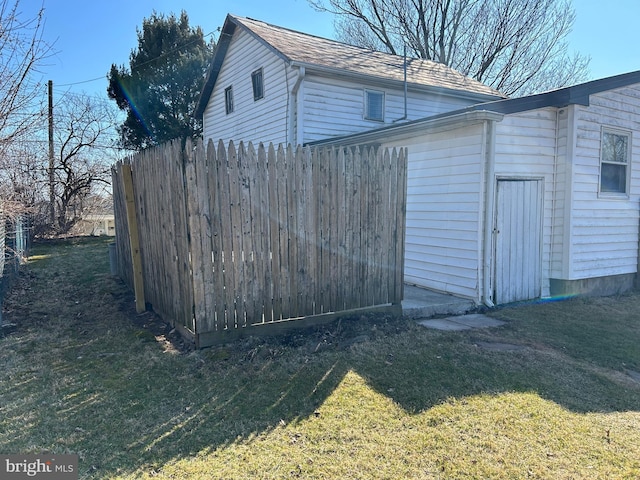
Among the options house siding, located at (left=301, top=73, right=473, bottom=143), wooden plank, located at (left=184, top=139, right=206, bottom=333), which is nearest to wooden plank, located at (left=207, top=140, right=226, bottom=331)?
wooden plank, located at (left=184, top=139, right=206, bottom=333)

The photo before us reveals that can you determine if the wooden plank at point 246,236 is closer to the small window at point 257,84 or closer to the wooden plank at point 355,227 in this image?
the wooden plank at point 355,227

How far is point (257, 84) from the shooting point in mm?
12633

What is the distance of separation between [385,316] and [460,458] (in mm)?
2743

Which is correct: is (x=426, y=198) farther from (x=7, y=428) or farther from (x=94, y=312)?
(x=7, y=428)

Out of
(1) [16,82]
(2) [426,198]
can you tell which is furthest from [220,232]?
(2) [426,198]

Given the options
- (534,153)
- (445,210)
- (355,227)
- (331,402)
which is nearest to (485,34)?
(534,153)

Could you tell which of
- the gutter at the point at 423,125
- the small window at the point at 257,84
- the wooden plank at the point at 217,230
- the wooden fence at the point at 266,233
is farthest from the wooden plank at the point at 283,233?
the small window at the point at 257,84

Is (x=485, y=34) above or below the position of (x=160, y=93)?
above

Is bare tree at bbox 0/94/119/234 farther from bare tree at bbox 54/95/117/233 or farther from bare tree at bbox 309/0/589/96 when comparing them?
bare tree at bbox 309/0/589/96

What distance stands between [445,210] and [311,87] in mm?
5659

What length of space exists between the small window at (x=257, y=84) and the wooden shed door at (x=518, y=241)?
8.38 metres

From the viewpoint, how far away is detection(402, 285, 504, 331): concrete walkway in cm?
547

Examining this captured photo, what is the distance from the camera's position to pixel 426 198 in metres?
7.32

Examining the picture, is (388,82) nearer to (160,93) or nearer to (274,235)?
(274,235)
